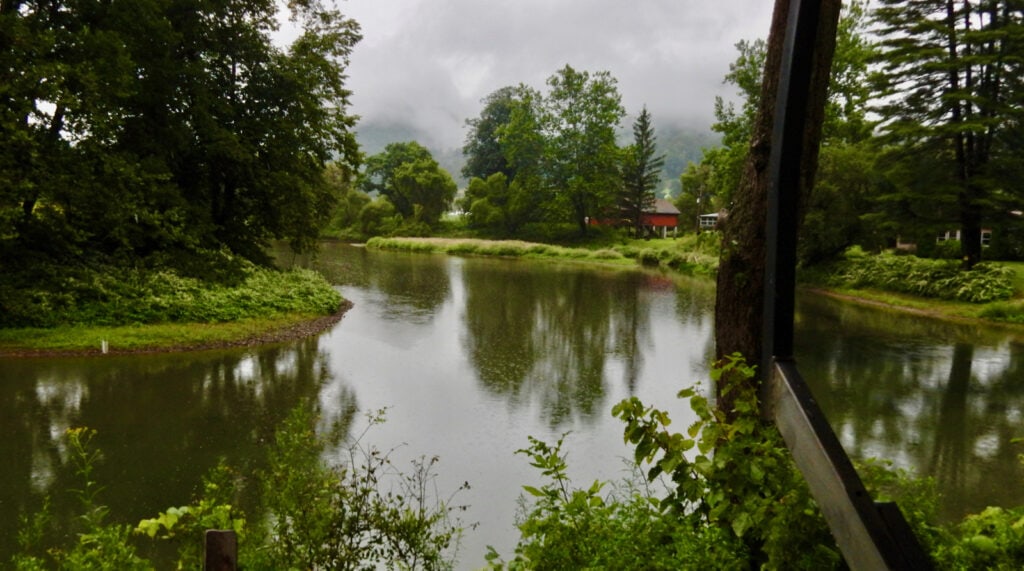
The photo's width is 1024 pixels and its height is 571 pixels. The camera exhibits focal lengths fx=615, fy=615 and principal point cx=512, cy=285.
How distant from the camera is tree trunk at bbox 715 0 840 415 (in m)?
3.00

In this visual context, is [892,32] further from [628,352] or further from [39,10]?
[39,10]

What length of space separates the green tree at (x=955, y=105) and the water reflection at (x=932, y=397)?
18.7 feet

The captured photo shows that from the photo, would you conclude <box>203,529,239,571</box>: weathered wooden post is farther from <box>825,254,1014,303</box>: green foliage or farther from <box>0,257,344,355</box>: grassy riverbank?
<box>825,254,1014,303</box>: green foliage

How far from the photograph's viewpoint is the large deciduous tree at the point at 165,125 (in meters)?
11.7

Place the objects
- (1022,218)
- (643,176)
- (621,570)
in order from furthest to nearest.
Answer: (643,176) < (1022,218) < (621,570)

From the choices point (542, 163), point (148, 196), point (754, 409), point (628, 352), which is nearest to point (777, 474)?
point (754, 409)

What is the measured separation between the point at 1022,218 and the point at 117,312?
26283 mm

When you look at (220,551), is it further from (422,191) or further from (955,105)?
(422,191)

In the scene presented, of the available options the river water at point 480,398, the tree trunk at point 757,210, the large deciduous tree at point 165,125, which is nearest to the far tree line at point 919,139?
the river water at point 480,398

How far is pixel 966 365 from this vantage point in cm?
1270

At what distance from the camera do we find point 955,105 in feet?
68.2

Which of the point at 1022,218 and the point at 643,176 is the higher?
the point at 643,176

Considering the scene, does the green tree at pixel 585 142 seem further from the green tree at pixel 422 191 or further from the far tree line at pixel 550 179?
the green tree at pixel 422 191

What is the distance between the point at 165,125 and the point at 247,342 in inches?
271
